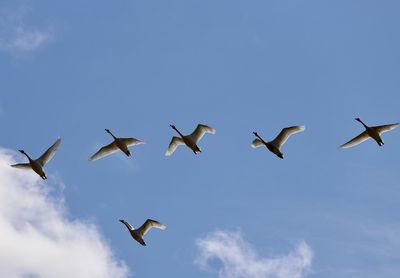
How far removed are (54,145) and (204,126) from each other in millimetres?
14471

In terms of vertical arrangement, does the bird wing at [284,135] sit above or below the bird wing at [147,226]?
above

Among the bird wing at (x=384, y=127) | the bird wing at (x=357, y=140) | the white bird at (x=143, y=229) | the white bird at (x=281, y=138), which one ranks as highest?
the bird wing at (x=384, y=127)

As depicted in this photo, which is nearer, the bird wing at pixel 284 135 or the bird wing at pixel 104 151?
the bird wing at pixel 284 135

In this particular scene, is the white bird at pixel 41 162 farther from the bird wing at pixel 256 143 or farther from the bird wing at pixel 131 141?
the bird wing at pixel 256 143

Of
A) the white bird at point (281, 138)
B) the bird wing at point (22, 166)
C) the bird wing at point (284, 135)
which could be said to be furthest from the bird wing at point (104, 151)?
the bird wing at point (284, 135)

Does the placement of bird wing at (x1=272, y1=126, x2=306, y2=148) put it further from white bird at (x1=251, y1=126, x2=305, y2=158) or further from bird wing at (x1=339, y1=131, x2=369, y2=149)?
bird wing at (x1=339, y1=131, x2=369, y2=149)

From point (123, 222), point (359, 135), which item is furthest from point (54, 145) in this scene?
point (359, 135)

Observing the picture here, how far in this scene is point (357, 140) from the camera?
89438mm

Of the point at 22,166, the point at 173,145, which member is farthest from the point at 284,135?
the point at 22,166

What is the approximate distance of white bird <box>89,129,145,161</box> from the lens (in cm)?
9062

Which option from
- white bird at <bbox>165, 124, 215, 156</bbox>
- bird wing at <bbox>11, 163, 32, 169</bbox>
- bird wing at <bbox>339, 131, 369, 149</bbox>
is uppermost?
bird wing at <bbox>339, 131, 369, 149</bbox>

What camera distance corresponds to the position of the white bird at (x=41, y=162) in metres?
A: 88.4

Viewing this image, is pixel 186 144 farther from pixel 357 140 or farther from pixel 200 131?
pixel 357 140

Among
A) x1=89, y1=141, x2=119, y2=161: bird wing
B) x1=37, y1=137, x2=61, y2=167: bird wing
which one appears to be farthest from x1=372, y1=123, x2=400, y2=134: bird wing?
x1=37, y1=137, x2=61, y2=167: bird wing
